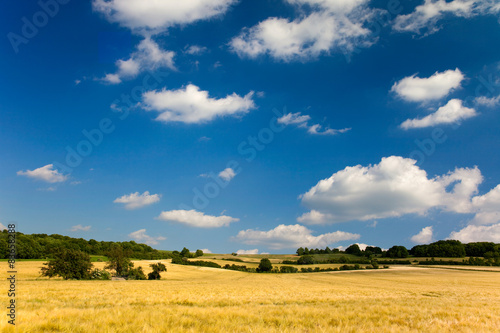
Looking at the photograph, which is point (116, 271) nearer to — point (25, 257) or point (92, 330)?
point (25, 257)

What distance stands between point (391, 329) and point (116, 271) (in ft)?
252

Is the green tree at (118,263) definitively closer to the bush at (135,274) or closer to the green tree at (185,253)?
the bush at (135,274)

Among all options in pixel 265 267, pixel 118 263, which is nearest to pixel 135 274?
pixel 118 263

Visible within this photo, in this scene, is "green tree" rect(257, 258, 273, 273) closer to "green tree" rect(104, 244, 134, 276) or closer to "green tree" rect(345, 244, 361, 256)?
"green tree" rect(104, 244, 134, 276)

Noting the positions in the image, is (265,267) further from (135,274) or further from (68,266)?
(68,266)

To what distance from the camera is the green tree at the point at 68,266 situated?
187 feet

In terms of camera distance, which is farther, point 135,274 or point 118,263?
point 118,263

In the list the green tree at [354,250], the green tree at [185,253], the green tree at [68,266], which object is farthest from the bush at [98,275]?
the green tree at [354,250]

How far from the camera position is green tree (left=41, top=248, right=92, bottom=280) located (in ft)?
187

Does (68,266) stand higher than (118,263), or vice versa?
(68,266)

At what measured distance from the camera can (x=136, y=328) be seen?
25.2ft

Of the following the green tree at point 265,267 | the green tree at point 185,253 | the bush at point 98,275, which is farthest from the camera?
the green tree at point 185,253

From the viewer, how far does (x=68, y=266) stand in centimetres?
5862

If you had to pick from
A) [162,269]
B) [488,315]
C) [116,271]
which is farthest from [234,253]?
[488,315]
